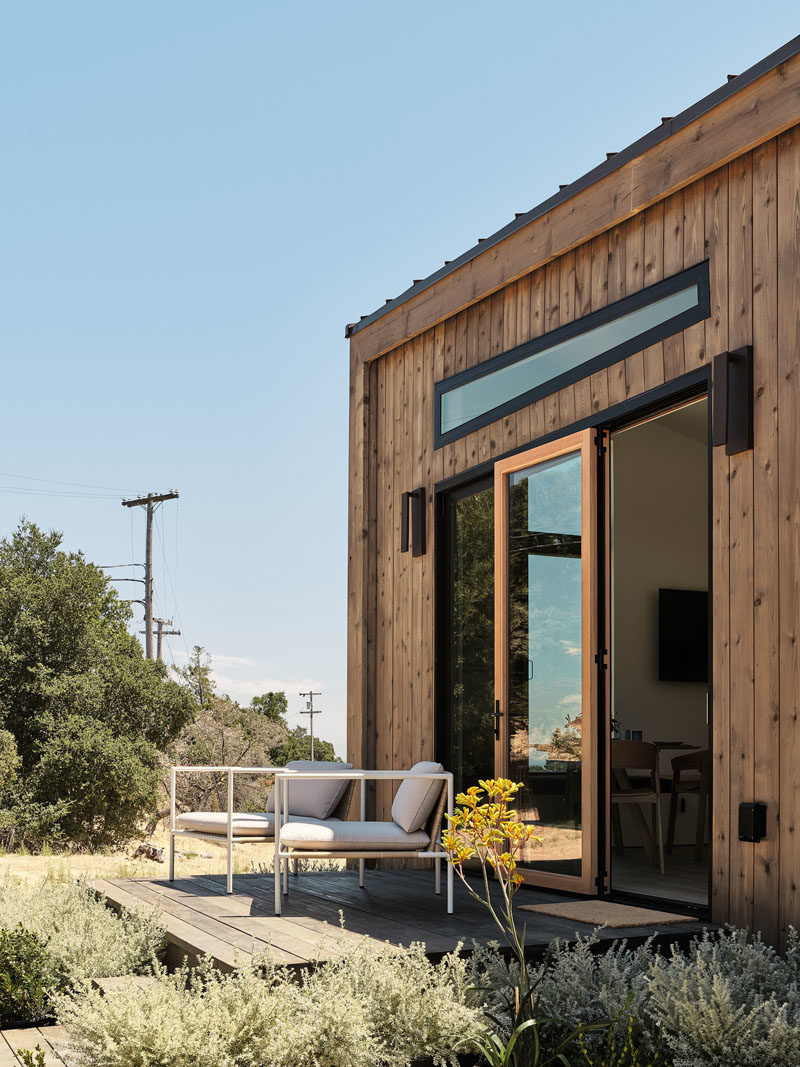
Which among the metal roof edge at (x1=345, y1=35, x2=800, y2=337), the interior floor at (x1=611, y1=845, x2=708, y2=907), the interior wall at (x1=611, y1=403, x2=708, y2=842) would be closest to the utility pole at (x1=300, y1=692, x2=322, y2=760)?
the interior wall at (x1=611, y1=403, x2=708, y2=842)

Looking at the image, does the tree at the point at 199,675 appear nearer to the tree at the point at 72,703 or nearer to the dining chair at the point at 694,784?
the tree at the point at 72,703

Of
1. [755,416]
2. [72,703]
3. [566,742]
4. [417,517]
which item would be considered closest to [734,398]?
[755,416]

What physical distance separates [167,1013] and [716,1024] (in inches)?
60.7

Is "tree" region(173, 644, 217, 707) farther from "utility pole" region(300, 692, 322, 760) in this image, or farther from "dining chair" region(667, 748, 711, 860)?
"dining chair" region(667, 748, 711, 860)

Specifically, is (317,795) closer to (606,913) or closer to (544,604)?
(544,604)

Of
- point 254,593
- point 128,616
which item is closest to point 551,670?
point 128,616

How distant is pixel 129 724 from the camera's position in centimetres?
1852

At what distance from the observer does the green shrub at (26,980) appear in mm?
4352

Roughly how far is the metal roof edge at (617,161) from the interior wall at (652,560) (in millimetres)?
2102

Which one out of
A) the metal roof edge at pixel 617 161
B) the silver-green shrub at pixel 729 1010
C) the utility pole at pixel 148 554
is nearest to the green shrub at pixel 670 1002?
the silver-green shrub at pixel 729 1010

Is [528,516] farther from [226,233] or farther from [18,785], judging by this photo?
[226,233]

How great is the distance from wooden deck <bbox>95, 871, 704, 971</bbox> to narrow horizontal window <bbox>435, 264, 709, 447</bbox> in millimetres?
2567

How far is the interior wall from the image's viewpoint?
8422 millimetres

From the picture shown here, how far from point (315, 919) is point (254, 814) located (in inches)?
56.9
